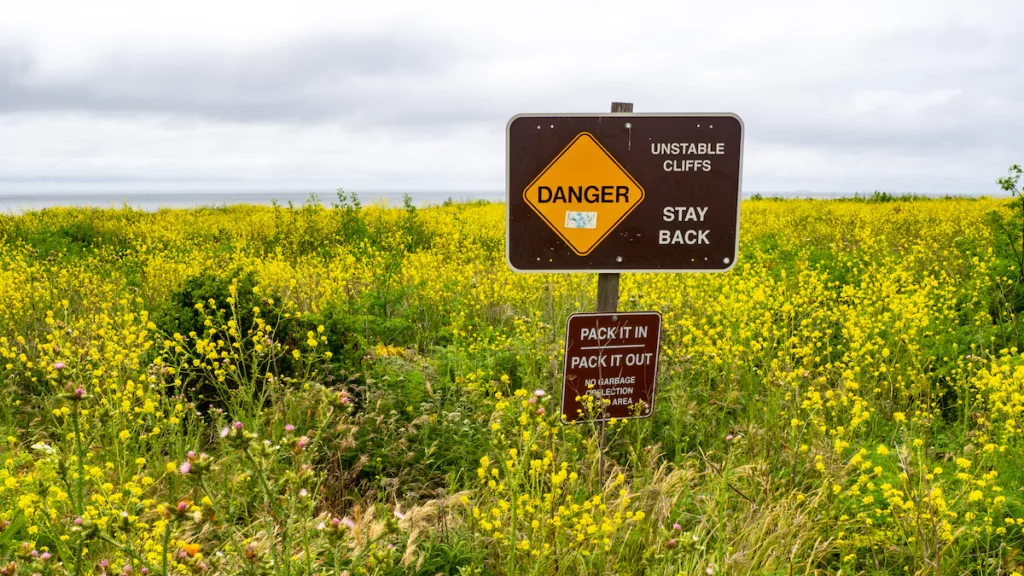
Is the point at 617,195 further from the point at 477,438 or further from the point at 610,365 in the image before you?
the point at 477,438

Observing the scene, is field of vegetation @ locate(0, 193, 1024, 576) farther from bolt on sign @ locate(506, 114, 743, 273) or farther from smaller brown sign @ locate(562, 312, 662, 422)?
bolt on sign @ locate(506, 114, 743, 273)

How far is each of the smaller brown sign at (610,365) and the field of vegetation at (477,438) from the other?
18cm

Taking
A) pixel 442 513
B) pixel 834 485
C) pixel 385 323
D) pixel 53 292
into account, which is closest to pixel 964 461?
pixel 834 485

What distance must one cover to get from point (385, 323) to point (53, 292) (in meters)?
3.05

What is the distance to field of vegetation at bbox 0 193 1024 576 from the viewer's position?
2184 millimetres

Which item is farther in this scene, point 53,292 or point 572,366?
point 53,292

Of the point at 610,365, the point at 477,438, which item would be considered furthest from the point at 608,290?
the point at 477,438

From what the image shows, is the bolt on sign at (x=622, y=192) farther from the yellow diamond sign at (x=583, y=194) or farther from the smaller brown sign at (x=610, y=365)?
the smaller brown sign at (x=610, y=365)

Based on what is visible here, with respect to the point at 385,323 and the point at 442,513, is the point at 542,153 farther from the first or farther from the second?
the point at 385,323

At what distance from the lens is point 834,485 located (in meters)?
2.59

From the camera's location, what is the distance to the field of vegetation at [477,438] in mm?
2184

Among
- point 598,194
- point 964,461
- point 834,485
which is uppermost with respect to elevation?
point 598,194

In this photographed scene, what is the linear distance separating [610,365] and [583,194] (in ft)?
2.71

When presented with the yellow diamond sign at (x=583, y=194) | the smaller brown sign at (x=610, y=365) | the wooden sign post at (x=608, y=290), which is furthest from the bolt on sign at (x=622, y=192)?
the smaller brown sign at (x=610, y=365)
